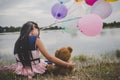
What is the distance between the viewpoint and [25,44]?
2836 mm

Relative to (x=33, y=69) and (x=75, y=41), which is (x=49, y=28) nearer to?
(x=75, y=41)

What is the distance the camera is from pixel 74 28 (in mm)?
2902

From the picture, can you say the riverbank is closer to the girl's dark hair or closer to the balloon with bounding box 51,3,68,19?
the girl's dark hair

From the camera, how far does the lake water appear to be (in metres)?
2.95

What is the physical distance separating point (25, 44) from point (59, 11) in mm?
425

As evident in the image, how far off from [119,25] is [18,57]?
3.29 ft

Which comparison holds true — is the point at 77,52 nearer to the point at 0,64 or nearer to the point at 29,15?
the point at 29,15

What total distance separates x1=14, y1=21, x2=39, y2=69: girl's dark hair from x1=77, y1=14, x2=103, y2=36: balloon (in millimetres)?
415

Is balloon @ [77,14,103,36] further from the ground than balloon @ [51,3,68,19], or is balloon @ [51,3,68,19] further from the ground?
balloon @ [51,3,68,19]

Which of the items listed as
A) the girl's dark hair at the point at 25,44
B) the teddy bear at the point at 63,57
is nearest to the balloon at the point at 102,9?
the teddy bear at the point at 63,57

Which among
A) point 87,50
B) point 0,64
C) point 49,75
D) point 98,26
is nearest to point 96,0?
point 98,26

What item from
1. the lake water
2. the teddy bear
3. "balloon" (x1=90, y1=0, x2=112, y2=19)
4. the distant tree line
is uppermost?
"balloon" (x1=90, y1=0, x2=112, y2=19)

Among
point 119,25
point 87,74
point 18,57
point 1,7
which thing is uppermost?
point 1,7

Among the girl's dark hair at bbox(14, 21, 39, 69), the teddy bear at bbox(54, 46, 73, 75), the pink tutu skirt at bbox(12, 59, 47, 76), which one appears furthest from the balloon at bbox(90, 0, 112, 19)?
the pink tutu skirt at bbox(12, 59, 47, 76)
